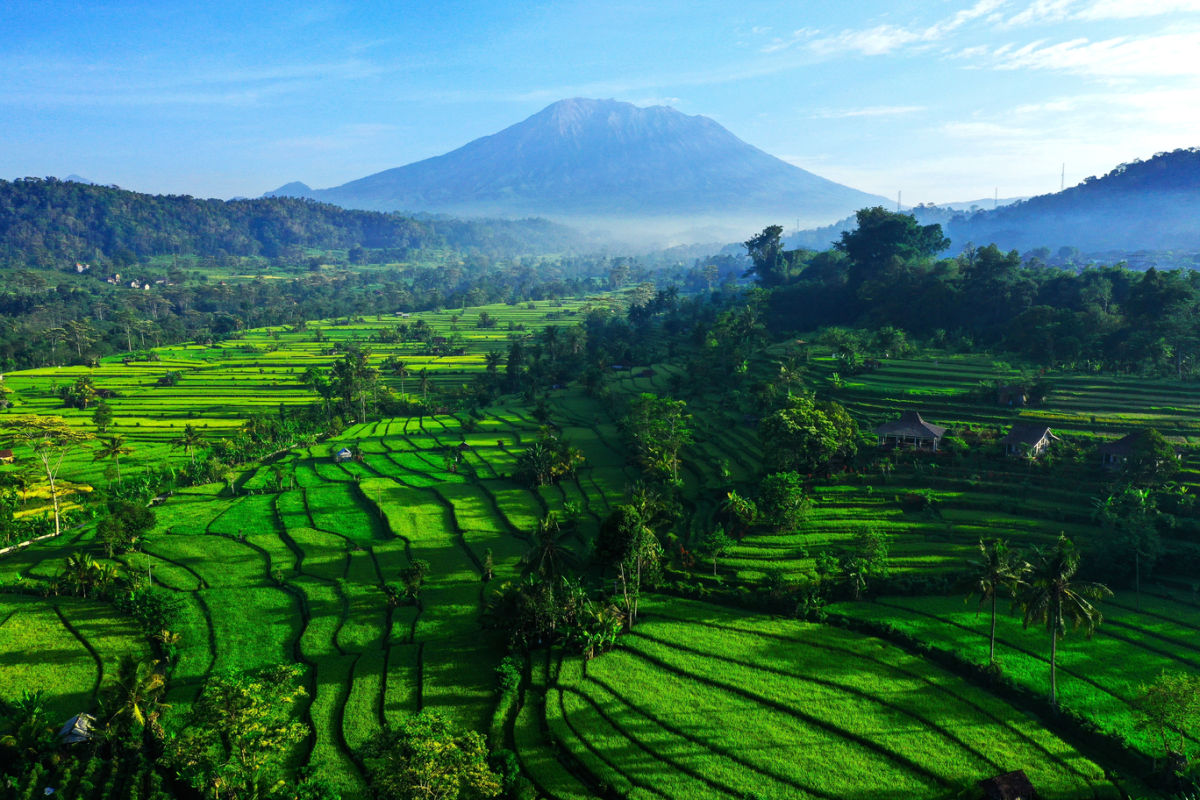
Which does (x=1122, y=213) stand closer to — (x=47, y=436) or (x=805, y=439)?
(x=805, y=439)

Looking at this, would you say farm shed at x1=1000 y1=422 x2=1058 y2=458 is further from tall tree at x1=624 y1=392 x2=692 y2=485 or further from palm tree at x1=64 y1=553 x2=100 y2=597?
palm tree at x1=64 y1=553 x2=100 y2=597

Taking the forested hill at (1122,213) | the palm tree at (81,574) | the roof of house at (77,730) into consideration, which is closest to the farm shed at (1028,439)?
the roof of house at (77,730)

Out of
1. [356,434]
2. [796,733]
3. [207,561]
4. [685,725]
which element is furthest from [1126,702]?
[356,434]

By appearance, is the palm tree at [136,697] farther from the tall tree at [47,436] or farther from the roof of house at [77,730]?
the tall tree at [47,436]

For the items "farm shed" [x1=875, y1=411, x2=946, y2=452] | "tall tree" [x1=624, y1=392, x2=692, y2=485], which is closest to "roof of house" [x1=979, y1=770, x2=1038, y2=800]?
"farm shed" [x1=875, y1=411, x2=946, y2=452]

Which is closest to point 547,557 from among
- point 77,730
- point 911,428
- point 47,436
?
point 77,730

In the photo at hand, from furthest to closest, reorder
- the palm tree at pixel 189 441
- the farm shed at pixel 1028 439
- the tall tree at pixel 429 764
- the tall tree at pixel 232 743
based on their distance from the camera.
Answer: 1. the palm tree at pixel 189 441
2. the farm shed at pixel 1028 439
3. the tall tree at pixel 232 743
4. the tall tree at pixel 429 764
